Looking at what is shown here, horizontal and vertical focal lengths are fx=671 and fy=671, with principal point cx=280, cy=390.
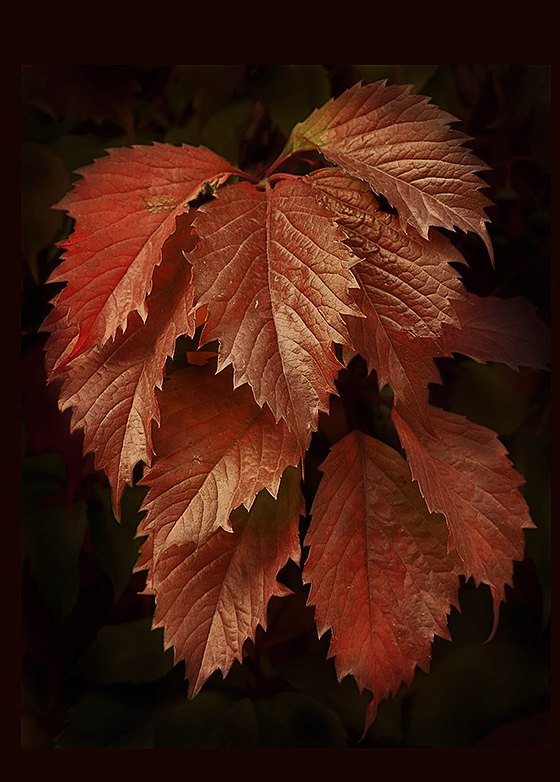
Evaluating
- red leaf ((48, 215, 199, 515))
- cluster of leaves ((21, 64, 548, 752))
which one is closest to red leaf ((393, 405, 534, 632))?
cluster of leaves ((21, 64, 548, 752))

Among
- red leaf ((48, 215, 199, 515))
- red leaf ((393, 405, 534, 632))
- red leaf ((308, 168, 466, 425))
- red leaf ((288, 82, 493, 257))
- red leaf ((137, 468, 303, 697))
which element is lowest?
red leaf ((137, 468, 303, 697))

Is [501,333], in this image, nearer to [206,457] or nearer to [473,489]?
[473,489]

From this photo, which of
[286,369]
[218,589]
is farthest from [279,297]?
[218,589]

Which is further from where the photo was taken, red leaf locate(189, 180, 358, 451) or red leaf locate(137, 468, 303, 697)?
red leaf locate(137, 468, 303, 697)

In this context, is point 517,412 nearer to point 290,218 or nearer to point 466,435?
point 466,435

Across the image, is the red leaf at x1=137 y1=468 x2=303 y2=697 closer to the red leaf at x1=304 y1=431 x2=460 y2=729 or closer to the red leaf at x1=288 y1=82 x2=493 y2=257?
the red leaf at x1=304 y1=431 x2=460 y2=729

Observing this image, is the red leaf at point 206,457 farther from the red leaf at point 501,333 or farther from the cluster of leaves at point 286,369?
the red leaf at point 501,333

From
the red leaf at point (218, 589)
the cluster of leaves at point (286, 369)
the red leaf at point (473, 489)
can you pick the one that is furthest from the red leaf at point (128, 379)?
the red leaf at point (473, 489)
